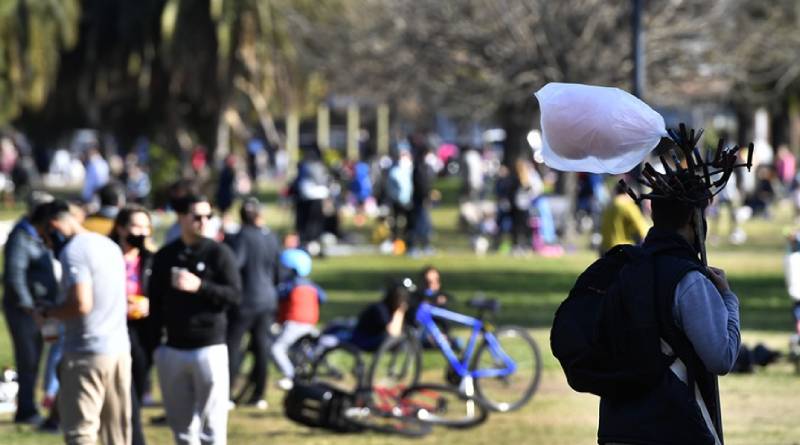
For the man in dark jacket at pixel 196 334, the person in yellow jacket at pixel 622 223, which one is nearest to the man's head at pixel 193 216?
the man in dark jacket at pixel 196 334

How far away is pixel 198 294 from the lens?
893 centimetres

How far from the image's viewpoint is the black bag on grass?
1199 cm

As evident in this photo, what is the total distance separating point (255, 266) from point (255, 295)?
23cm

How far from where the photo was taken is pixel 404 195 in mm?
29281

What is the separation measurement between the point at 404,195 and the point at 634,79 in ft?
33.5

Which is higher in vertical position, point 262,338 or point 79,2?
point 79,2

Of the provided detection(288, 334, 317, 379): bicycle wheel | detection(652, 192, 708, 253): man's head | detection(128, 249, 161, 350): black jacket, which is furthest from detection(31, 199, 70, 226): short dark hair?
detection(652, 192, 708, 253): man's head

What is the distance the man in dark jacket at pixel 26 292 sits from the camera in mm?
11922

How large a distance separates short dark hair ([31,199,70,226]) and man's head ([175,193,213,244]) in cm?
75

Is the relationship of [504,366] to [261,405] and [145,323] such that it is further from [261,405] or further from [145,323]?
[145,323]

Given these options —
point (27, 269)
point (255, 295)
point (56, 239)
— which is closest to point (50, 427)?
point (27, 269)

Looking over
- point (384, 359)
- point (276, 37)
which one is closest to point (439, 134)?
point (276, 37)

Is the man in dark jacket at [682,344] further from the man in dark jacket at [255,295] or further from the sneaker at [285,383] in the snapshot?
the sneaker at [285,383]

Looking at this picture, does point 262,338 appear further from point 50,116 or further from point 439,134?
point 439,134
